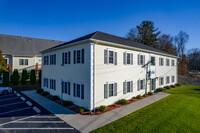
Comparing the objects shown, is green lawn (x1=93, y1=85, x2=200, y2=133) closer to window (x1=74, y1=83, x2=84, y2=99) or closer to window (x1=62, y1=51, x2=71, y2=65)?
window (x1=74, y1=83, x2=84, y2=99)

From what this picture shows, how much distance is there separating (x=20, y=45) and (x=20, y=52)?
10.3 feet

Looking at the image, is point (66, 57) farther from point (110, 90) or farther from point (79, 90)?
point (110, 90)

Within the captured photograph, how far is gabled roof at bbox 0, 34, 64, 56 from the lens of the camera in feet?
88.9

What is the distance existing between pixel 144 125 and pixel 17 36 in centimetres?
3808

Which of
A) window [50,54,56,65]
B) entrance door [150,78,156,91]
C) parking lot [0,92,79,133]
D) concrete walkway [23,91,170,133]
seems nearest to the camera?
parking lot [0,92,79,133]

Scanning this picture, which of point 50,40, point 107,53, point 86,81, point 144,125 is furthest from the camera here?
point 50,40

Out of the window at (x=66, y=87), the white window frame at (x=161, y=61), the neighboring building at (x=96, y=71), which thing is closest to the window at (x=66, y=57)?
the neighboring building at (x=96, y=71)

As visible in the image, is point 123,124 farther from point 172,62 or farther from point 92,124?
point 172,62

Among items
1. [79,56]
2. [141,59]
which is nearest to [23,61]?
[79,56]

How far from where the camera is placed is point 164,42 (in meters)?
43.0

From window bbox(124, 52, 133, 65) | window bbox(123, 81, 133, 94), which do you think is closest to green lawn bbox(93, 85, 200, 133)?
window bbox(123, 81, 133, 94)

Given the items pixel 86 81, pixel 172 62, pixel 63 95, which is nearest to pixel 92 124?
pixel 86 81

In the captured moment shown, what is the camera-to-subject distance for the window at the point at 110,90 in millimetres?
11539

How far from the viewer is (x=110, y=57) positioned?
12.0m
